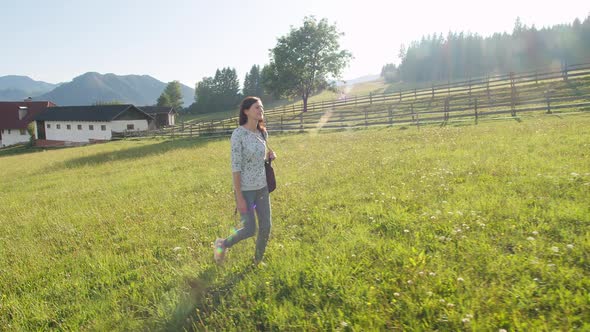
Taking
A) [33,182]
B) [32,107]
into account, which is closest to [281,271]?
[33,182]

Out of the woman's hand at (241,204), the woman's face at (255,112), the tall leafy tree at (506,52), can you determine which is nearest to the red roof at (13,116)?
the woman's face at (255,112)

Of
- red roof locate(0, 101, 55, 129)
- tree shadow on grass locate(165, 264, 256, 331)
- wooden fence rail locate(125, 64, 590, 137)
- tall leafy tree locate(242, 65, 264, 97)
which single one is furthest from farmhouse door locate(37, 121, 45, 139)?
tree shadow on grass locate(165, 264, 256, 331)

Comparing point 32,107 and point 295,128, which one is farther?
point 32,107

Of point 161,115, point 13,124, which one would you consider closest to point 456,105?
point 161,115

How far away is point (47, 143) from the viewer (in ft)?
175

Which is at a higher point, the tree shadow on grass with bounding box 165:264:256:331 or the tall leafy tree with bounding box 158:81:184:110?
the tall leafy tree with bounding box 158:81:184:110

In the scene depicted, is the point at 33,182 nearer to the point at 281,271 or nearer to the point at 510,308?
the point at 281,271

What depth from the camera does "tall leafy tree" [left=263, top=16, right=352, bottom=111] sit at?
49812 mm

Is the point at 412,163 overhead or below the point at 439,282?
overhead

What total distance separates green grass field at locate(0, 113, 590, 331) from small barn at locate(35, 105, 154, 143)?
46.5 meters

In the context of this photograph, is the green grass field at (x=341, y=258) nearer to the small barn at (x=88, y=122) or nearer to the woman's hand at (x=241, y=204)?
the woman's hand at (x=241, y=204)

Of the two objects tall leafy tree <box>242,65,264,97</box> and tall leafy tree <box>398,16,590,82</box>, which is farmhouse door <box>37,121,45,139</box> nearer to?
tall leafy tree <box>242,65,264,97</box>

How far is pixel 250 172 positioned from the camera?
4.20 meters

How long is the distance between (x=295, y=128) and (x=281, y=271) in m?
28.3
